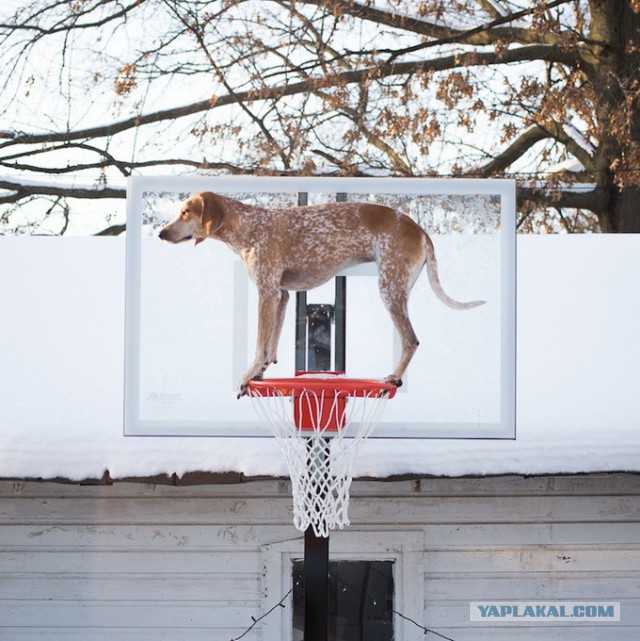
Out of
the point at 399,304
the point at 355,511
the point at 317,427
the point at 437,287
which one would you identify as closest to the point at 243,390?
the point at 317,427

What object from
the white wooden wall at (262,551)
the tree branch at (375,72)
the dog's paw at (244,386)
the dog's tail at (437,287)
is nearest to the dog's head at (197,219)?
the dog's paw at (244,386)

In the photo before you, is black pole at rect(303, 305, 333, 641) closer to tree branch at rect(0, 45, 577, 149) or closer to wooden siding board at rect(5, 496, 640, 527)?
wooden siding board at rect(5, 496, 640, 527)

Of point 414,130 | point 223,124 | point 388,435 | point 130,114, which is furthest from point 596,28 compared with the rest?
point 388,435

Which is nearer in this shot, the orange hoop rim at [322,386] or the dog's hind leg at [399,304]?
the orange hoop rim at [322,386]

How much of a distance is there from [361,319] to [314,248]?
36cm

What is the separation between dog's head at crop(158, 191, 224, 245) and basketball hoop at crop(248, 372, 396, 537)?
2.31 ft

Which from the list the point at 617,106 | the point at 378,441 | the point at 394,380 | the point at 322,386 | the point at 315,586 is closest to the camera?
the point at 322,386

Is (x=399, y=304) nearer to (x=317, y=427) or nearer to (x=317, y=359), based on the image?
(x=317, y=359)

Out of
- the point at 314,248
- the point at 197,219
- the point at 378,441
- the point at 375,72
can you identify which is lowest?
the point at 378,441

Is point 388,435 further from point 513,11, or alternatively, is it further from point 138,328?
point 513,11

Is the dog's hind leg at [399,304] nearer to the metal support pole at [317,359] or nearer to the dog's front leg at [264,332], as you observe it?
the metal support pole at [317,359]

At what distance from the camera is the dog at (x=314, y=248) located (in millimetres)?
3762

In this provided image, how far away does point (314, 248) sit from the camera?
376cm

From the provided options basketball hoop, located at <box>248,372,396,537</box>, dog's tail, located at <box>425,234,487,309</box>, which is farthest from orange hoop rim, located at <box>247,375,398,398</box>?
dog's tail, located at <box>425,234,487,309</box>
